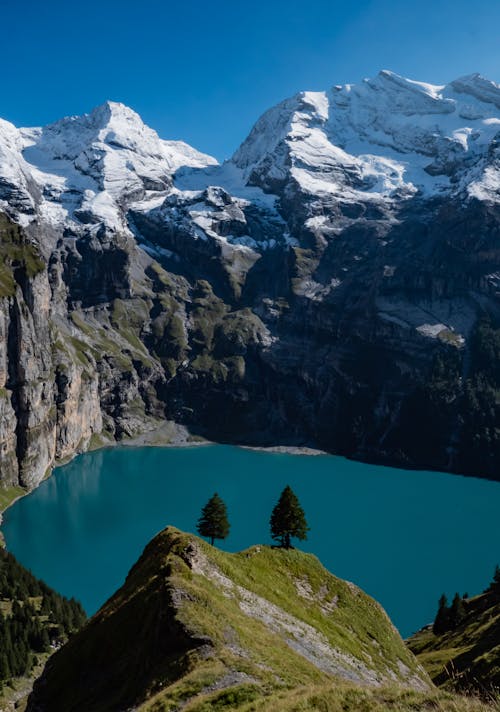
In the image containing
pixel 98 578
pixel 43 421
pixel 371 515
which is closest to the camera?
pixel 98 578

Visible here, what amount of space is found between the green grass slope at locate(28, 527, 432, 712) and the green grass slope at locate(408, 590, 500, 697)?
4642 mm

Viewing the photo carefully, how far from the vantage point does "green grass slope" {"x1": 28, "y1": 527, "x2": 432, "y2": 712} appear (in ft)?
78.8

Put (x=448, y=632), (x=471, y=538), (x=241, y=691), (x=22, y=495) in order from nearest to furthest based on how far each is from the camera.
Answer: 1. (x=241, y=691)
2. (x=448, y=632)
3. (x=471, y=538)
4. (x=22, y=495)

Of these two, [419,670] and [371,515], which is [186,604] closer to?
[419,670]

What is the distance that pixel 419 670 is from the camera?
43.6 metres

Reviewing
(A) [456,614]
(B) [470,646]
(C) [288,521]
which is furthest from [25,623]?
(A) [456,614]

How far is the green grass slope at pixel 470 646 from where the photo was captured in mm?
41562

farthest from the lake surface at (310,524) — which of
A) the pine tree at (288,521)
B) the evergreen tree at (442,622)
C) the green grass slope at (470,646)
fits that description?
the pine tree at (288,521)

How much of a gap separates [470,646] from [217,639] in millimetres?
40751

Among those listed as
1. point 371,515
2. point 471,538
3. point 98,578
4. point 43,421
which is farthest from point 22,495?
point 471,538

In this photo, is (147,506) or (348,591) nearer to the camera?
(348,591)

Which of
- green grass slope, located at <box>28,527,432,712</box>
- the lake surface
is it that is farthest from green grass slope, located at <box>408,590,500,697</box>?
the lake surface

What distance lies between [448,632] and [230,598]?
1945 inches

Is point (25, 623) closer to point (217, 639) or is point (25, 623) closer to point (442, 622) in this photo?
point (442, 622)
